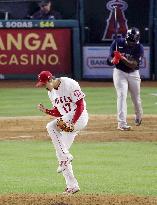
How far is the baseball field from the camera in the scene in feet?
35.3

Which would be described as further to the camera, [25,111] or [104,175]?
[25,111]

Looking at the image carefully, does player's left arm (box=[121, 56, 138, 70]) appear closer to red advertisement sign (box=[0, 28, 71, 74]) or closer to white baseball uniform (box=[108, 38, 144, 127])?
white baseball uniform (box=[108, 38, 144, 127])

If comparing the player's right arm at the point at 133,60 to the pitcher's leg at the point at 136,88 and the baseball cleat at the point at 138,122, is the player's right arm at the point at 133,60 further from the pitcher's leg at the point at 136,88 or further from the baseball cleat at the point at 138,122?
the baseball cleat at the point at 138,122

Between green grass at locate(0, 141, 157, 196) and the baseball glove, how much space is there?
1.18 metres

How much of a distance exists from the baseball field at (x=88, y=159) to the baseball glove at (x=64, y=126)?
0.86 metres

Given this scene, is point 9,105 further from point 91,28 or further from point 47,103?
point 91,28

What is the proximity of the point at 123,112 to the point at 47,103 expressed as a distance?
5011 millimetres

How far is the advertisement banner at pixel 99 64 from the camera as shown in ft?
85.8

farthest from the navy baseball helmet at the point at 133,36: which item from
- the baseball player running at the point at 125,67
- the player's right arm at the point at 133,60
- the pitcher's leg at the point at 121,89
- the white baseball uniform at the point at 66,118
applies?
the white baseball uniform at the point at 66,118

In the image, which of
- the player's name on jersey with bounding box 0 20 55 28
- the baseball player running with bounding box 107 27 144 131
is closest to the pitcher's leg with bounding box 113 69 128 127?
the baseball player running with bounding box 107 27 144 131

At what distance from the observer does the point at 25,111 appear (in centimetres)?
2027

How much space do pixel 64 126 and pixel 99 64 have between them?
1604 centimetres

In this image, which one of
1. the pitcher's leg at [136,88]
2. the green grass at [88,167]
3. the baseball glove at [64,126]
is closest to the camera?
the baseball glove at [64,126]

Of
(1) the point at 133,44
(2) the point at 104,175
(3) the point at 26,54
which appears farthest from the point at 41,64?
(2) the point at 104,175
